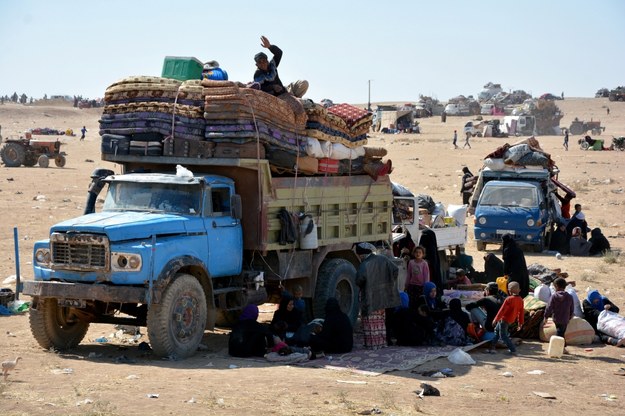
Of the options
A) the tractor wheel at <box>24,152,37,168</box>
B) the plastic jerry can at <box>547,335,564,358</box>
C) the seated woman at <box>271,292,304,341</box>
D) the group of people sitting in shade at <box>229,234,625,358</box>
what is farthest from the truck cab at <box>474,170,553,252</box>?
the tractor wheel at <box>24,152,37,168</box>

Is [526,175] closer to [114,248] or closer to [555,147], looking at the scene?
[114,248]

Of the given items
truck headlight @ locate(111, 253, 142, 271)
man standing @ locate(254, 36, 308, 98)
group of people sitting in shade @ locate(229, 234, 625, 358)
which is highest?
man standing @ locate(254, 36, 308, 98)

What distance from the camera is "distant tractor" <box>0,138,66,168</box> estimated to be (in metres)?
45.2

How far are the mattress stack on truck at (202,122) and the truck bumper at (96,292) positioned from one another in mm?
2369

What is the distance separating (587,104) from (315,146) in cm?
12967

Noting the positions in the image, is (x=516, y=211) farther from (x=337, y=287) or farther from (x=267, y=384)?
(x=267, y=384)

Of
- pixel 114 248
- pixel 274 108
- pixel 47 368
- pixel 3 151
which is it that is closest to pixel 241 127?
pixel 274 108

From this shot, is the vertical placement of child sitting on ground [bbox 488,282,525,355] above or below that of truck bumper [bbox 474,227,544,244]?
below

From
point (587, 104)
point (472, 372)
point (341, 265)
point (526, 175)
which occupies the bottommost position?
point (472, 372)

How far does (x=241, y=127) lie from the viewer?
13094 mm

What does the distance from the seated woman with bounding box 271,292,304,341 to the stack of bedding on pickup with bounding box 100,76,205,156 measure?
7.79 feet

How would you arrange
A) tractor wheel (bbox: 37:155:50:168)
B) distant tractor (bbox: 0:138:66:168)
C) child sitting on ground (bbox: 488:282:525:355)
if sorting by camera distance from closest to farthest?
child sitting on ground (bbox: 488:282:525:355)
tractor wheel (bbox: 37:155:50:168)
distant tractor (bbox: 0:138:66:168)

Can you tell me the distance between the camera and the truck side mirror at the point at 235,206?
1295cm

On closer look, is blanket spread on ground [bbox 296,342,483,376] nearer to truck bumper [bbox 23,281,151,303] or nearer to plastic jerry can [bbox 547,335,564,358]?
plastic jerry can [bbox 547,335,564,358]
